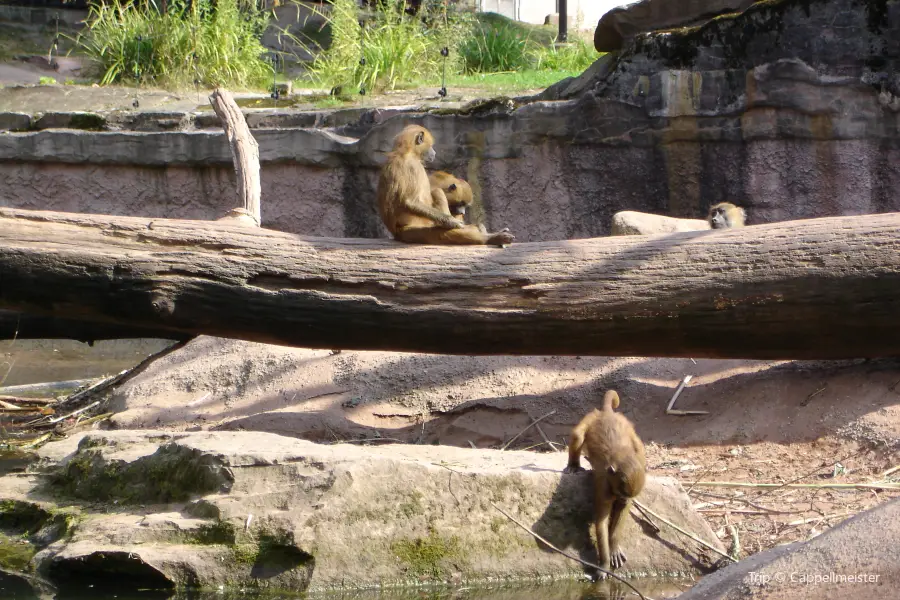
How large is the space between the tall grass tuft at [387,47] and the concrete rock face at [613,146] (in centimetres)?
176

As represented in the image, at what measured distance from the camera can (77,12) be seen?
57.0ft

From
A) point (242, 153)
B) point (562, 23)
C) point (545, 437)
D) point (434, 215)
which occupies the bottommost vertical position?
point (545, 437)

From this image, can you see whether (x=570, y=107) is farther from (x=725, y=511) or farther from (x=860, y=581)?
(x=860, y=581)

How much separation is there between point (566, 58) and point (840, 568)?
42.6 feet

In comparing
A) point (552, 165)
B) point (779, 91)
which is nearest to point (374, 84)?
point (552, 165)

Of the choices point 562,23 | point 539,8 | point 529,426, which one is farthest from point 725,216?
point 539,8

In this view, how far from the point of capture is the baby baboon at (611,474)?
4.58 meters

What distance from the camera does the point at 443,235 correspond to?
609cm

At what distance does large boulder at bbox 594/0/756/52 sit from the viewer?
379 inches

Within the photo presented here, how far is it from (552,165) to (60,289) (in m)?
5.32

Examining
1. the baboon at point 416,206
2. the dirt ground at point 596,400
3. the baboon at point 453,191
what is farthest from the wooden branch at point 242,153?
the dirt ground at point 596,400

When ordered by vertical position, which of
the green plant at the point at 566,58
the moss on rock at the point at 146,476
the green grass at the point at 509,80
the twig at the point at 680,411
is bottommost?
the twig at the point at 680,411

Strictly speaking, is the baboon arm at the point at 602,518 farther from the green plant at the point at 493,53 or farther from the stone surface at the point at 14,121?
the green plant at the point at 493,53

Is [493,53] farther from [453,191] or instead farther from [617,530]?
[617,530]
